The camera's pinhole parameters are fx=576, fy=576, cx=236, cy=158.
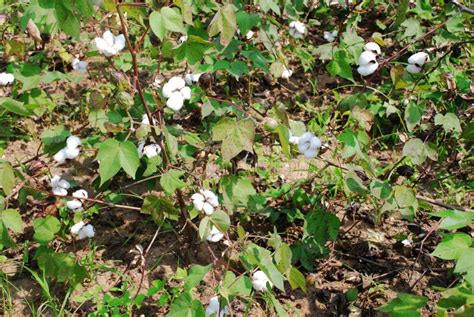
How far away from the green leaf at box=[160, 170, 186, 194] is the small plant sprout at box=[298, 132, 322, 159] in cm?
49

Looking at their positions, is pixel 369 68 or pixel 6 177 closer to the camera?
pixel 6 177

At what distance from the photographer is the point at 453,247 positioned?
1.70m

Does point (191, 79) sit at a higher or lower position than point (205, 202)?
higher

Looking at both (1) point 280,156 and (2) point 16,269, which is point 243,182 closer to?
(1) point 280,156

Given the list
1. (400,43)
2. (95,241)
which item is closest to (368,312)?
(95,241)

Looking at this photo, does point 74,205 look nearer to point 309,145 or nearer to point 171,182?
point 171,182

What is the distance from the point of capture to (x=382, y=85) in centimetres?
354

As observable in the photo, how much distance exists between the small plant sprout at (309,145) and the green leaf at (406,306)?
0.65 metres

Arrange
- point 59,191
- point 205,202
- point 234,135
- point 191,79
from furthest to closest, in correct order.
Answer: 1. point 191,79
2. point 59,191
3. point 205,202
4. point 234,135

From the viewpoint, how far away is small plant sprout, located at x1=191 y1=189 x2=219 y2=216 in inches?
85.7

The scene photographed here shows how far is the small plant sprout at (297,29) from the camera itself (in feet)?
11.5

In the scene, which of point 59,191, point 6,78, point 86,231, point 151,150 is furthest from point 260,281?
point 6,78

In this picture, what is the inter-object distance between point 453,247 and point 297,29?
83.3 inches

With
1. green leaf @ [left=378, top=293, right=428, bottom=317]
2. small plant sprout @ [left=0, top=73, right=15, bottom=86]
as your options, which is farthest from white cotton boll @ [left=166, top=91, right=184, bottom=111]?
small plant sprout @ [left=0, top=73, right=15, bottom=86]
